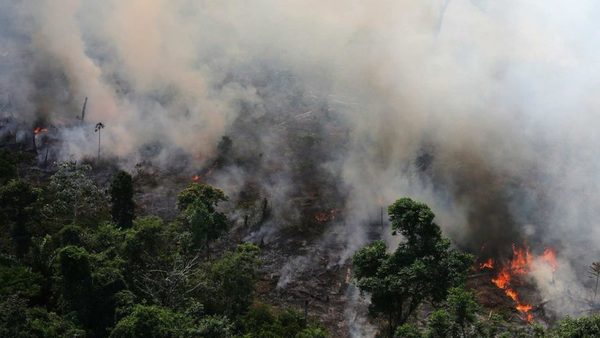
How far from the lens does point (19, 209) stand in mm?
51875

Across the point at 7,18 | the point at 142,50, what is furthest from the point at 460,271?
the point at 7,18

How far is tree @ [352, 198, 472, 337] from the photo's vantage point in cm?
3553

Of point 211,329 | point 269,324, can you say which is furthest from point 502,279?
point 211,329

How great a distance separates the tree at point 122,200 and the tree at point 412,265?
87.9 feet

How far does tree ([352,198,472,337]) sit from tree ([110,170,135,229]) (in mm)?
26807

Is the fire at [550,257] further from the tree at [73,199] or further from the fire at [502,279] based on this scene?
the tree at [73,199]

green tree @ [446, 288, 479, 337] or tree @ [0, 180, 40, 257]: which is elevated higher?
tree @ [0, 180, 40, 257]

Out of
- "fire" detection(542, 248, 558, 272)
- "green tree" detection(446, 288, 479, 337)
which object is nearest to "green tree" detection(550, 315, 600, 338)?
"green tree" detection(446, 288, 479, 337)

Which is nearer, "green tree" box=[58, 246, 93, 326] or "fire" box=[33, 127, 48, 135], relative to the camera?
"green tree" box=[58, 246, 93, 326]

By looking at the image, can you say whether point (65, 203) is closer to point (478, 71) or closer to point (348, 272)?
point (348, 272)

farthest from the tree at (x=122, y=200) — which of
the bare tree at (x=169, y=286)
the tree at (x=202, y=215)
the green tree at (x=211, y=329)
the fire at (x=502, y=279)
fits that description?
the fire at (x=502, y=279)

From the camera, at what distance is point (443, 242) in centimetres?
3647

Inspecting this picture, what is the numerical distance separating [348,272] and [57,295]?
23.6 metres

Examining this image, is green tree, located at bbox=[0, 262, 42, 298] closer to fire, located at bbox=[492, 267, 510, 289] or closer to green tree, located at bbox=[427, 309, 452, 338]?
green tree, located at bbox=[427, 309, 452, 338]
